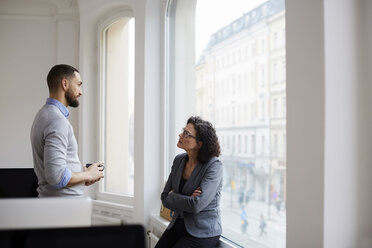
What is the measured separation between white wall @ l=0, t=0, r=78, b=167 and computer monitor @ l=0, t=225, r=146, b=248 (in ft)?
17.4

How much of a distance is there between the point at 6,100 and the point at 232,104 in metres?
3.75

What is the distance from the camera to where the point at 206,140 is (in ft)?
10.6

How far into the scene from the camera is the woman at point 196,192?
3.03 m

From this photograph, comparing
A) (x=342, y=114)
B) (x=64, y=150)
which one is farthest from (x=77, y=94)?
(x=342, y=114)

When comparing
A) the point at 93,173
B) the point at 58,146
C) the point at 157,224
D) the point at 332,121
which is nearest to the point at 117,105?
the point at 157,224

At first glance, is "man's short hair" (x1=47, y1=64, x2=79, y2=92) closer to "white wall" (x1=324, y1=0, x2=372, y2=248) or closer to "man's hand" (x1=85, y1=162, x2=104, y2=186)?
→ "man's hand" (x1=85, y1=162, x2=104, y2=186)

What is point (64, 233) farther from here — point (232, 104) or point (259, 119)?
Answer: point (232, 104)

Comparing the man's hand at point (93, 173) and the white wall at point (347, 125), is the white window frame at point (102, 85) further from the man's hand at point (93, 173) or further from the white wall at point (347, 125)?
the white wall at point (347, 125)

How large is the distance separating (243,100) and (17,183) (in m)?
1.79

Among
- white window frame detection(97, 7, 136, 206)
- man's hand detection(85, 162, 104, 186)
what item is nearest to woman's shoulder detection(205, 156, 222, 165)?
man's hand detection(85, 162, 104, 186)

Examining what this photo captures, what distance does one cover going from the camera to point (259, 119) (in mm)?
2969

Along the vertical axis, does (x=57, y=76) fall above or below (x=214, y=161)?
above

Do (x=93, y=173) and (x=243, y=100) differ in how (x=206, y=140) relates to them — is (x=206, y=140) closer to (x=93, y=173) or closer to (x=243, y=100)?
(x=243, y=100)

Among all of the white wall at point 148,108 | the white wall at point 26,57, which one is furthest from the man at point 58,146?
the white wall at point 26,57
